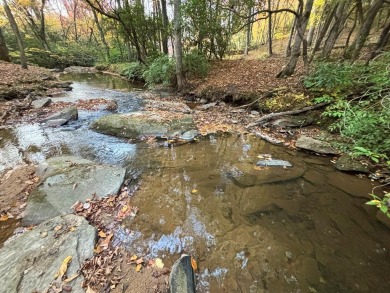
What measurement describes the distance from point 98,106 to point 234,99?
17.5ft

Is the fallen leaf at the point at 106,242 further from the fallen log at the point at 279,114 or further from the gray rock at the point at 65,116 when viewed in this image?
the gray rock at the point at 65,116

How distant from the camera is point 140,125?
5977 millimetres

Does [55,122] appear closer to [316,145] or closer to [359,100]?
[316,145]

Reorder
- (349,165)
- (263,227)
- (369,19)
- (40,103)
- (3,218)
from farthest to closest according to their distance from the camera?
(40,103)
(369,19)
(349,165)
(3,218)
(263,227)

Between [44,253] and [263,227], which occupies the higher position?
[44,253]

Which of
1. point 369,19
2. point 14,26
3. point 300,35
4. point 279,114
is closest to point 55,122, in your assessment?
point 279,114

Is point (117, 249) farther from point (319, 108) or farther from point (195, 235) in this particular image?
point (319, 108)

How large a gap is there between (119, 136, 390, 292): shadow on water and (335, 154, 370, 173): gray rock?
169 millimetres

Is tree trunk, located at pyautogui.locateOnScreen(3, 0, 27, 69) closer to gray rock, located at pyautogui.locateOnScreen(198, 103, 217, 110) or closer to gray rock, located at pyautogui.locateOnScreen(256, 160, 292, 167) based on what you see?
gray rock, located at pyautogui.locateOnScreen(198, 103, 217, 110)

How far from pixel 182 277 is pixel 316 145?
4.19 m

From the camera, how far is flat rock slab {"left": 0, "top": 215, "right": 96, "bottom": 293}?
2.05 meters

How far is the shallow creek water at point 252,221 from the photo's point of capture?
7.37 ft

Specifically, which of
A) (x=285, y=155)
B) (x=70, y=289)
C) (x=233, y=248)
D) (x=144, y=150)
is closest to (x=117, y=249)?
(x=70, y=289)

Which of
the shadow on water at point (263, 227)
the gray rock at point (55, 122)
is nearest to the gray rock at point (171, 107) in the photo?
the gray rock at point (55, 122)
